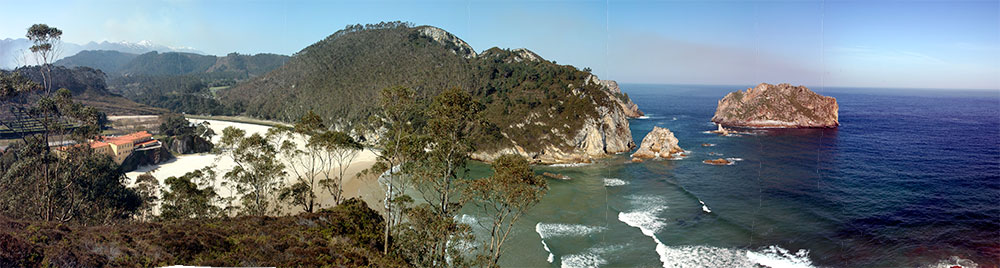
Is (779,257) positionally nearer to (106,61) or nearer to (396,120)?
(396,120)

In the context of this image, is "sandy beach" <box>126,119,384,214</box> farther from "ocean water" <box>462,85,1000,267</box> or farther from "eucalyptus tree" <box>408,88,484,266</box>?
"eucalyptus tree" <box>408,88,484,266</box>

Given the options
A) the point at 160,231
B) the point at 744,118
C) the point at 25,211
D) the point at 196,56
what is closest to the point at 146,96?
the point at 25,211

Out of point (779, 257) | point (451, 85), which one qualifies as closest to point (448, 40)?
point (451, 85)

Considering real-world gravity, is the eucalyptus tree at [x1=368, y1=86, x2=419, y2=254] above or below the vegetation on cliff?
below

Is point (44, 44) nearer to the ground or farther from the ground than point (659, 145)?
farther from the ground

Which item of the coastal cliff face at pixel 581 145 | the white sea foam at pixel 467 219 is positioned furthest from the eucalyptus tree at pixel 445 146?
the coastal cliff face at pixel 581 145

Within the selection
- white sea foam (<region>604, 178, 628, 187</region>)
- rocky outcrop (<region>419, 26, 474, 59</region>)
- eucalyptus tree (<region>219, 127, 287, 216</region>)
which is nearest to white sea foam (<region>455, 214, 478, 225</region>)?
eucalyptus tree (<region>219, 127, 287, 216</region>)
